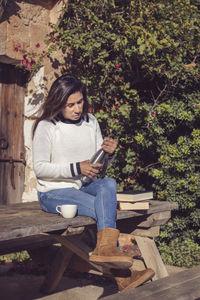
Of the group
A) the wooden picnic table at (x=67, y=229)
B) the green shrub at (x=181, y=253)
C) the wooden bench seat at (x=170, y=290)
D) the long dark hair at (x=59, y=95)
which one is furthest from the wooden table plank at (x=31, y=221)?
the green shrub at (x=181, y=253)

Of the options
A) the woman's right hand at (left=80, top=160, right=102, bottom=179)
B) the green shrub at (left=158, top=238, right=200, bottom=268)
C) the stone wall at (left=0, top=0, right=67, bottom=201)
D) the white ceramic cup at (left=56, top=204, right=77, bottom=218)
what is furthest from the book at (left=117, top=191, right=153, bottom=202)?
the stone wall at (left=0, top=0, right=67, bottom=201)

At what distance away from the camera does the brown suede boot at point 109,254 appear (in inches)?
90.7

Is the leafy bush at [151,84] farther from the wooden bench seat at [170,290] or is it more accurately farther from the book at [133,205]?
the wooden bench seat at [170,290]

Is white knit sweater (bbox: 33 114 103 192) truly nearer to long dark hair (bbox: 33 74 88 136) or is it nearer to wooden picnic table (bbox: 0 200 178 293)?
long dark hair (bbox: 33 74 88 136)

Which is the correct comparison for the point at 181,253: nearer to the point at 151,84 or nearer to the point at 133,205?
the point at 133,205

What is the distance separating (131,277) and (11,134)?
307 centimetres

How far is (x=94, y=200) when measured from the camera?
2.66m

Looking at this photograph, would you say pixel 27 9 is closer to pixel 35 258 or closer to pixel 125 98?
pixel 125 98

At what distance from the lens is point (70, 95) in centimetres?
299

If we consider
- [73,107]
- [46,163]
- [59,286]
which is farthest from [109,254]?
[59,286]

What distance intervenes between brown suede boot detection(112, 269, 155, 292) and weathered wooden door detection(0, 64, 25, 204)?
2.81 meters

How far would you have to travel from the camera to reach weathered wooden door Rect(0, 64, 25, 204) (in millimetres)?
5121

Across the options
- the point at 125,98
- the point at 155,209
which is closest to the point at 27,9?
the point at 125,98

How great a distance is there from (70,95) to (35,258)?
1475 mm
